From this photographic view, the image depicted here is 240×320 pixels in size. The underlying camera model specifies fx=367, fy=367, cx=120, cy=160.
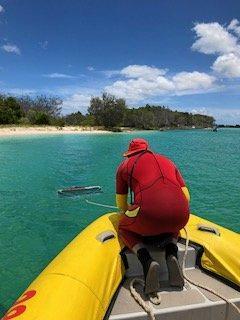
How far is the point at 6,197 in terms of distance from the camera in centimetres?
1334

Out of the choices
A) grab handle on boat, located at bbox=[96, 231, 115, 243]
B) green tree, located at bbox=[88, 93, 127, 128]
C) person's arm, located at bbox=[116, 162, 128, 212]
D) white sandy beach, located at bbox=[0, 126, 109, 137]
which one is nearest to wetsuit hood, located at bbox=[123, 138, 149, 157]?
person's arm, located at bbox=[116, 162, 128, 212]

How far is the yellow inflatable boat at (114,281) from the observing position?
3.26 m

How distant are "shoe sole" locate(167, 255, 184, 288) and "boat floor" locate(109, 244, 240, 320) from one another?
0.29 ft

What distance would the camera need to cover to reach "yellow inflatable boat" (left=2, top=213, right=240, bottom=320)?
10.7ft

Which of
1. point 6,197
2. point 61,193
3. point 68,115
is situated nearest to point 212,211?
point 61,193

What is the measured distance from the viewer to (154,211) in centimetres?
373

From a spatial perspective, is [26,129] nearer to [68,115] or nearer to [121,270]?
[68,115]

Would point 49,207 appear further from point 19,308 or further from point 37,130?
point 37,130

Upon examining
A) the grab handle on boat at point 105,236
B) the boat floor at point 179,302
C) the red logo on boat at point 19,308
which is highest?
the grab handle on boat at point 105,236

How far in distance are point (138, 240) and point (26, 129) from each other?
6426 centimetres

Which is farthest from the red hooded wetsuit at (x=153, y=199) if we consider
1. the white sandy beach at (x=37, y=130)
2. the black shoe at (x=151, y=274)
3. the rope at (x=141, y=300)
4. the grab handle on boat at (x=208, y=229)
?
the white sandy beach at (x=37, y=130)

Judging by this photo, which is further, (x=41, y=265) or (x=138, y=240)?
(x=41, y=265)

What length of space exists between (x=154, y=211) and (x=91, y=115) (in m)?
→ 88.8

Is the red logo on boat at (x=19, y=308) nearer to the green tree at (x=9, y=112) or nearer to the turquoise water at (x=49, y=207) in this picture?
the turquoise water at (x=49, y=207)
